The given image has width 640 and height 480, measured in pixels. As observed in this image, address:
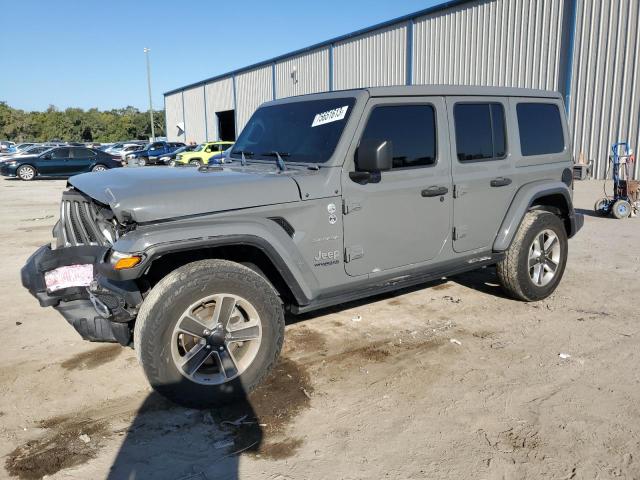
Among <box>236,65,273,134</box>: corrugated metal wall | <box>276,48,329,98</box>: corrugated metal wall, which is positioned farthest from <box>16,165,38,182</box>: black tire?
<box>276,48,329,98</box>: corrugated metal wall

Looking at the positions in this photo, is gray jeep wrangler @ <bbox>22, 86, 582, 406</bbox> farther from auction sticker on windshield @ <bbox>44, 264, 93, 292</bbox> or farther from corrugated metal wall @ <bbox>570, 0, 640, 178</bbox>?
corrugated metal wall @ <bbox>570, 0, 640, 178</bbox>

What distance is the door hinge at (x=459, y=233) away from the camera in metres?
4.31

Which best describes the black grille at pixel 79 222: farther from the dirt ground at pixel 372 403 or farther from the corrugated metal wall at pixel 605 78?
the corrugated metal wall at pixel 605 78

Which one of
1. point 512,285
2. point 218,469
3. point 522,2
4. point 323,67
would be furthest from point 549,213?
point 323,67

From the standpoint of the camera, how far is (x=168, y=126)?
4950cm

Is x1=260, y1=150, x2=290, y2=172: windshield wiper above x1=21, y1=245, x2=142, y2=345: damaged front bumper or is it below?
above

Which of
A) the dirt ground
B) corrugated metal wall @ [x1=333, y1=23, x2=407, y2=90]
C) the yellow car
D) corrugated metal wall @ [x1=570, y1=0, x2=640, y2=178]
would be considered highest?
corrugated metal wall @ [x1=333, y1=23, x2=407, y2=90]

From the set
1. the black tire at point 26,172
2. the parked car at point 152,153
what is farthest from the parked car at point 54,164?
the parked car at point 152,153

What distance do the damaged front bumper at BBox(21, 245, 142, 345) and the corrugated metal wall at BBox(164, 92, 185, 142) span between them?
1750 inches

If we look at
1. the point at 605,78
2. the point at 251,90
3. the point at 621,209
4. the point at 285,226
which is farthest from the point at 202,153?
the point at 285,226

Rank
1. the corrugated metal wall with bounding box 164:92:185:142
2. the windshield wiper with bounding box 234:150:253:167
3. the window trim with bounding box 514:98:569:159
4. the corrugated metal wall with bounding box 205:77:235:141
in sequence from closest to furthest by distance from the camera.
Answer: the windshield wiper with bounding box 234:150:253:167 < the window trim with bounding box 514:98:569:159 < the corrugated metal wall with bounding box 205:77:235:141 < the corrugated metal wall with bounding box 164:92:185:142

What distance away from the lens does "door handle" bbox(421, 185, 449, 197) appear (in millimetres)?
4023

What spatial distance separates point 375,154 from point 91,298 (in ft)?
6.80

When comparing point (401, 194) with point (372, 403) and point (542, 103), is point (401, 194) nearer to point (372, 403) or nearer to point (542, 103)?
point (372, 403)
